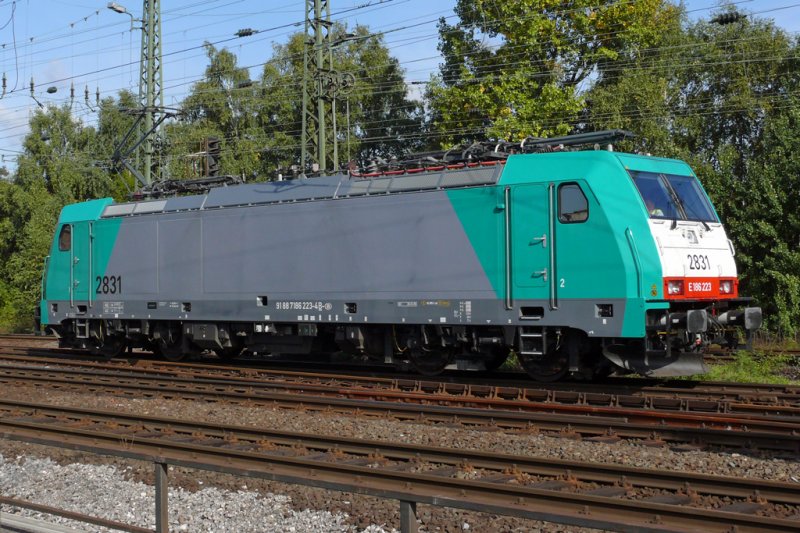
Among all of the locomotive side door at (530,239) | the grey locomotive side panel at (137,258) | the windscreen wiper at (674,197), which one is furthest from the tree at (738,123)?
the grey locomotive side panel at (137,258)

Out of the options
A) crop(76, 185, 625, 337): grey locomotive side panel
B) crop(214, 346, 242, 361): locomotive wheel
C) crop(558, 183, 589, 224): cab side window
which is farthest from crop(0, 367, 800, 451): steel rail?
crop(214, 346, 242, 361): locomotive wheel

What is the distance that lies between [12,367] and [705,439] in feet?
48.2

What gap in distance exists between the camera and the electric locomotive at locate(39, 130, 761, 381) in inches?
507

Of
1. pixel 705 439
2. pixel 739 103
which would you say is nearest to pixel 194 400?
pixel 705 439

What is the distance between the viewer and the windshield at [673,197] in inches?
524

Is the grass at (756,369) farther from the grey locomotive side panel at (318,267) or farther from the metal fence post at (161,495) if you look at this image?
the metal fence post at (161,495)

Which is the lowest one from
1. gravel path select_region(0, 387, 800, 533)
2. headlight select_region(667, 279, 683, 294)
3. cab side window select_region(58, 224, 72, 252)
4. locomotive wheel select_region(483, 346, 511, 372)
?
gravel path select_region(0, 387, 800, 533)

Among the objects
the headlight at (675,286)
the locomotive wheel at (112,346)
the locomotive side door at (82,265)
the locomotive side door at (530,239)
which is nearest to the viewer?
the headlight at (675,286)

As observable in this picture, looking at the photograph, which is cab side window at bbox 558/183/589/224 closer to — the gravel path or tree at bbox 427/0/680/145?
the gravel path

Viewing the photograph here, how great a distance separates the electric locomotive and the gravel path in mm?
2808

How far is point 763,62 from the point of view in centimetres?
3662

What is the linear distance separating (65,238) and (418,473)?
15.8 m

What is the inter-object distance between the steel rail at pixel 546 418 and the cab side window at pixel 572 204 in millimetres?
2870

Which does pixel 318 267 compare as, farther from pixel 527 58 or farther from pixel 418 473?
pixel 527 58
